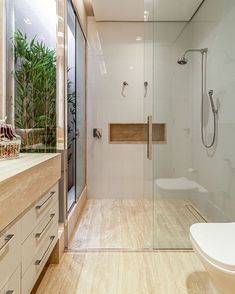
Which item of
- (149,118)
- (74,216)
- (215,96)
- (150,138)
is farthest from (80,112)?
(215,96)

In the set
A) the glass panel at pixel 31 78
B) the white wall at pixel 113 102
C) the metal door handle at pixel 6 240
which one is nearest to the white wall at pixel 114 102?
the white wall at pixel 113 102

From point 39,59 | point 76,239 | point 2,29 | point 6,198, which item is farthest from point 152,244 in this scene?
point 2,29

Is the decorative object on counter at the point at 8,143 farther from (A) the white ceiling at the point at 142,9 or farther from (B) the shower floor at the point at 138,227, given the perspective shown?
(A) the white ceiling at the point at 142,9

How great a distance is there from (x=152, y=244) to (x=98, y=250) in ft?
1.60

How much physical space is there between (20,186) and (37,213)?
1.24 feet

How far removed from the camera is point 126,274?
186cm

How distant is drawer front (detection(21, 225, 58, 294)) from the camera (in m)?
1.35

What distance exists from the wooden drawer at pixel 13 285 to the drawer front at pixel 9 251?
0.03m

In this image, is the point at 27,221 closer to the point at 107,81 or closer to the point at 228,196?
the point at 228,196

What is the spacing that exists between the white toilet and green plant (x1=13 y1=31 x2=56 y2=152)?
127 cm

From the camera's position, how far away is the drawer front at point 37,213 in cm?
134

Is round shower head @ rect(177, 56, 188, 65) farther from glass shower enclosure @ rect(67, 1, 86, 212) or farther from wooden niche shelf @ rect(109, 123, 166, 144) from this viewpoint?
glass shower enclosure @ rect(67, 1, 86, 212)

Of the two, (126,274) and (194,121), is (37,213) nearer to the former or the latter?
(126,274)

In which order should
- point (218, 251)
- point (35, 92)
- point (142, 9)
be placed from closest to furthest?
point (218, 251) < point (35, 92) < point (142, 9)
